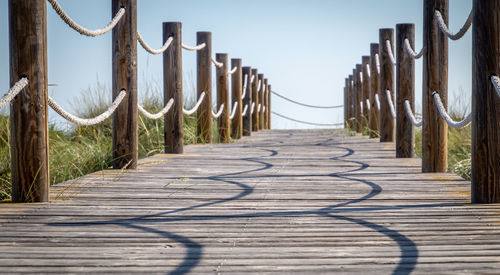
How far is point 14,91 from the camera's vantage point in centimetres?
282

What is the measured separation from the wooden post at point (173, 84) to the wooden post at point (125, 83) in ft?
3.75

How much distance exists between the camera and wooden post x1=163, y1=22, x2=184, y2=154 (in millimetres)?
5598

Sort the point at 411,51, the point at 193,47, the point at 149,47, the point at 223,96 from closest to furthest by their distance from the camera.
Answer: the point at 149,47 → the point at 411,51 → the point at 193,47 → the point at 223,96

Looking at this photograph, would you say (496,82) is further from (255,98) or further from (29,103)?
(255,98)

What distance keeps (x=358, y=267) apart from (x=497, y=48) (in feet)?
5.39

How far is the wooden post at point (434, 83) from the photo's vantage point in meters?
4.05

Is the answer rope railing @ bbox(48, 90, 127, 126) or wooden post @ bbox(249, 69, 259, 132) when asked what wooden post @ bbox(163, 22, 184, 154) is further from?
wooden post @ bbox(249, 69, 259, 132)

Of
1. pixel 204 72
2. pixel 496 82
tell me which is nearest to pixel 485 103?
pixel 496 82

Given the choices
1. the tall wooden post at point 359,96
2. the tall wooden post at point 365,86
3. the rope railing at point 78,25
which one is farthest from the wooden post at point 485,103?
the tall wooden post at point 359,96

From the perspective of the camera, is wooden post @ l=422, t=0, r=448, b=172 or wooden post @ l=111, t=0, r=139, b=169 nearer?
wooden post @ l=422, t=0, r=448, b=172

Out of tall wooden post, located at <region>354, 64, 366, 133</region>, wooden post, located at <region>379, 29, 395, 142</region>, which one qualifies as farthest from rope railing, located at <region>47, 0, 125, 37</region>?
tall wooden post, located at <region>354, 64, 366, 133</region>

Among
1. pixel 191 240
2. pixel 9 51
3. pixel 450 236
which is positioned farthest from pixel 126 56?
pixel 450 236

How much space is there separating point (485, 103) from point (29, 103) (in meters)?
2.33

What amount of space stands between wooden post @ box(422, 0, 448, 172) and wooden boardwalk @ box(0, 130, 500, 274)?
0.19 meters
